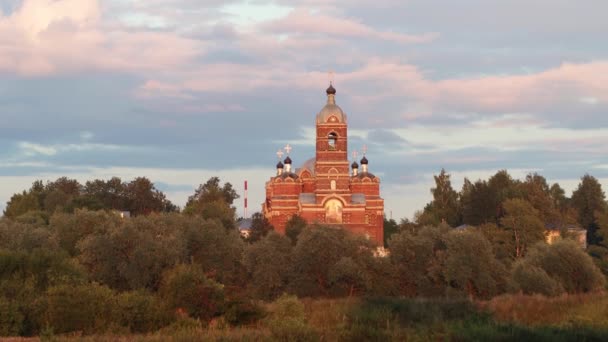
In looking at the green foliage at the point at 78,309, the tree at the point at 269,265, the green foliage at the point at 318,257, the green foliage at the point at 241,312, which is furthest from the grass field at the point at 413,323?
the tree at the point at 269,265

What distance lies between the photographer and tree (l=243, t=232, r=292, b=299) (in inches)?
2685

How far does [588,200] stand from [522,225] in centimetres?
4107

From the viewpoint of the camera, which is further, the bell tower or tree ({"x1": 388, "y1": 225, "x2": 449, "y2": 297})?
the bell tower

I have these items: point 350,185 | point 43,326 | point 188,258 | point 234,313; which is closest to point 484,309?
point 234,313

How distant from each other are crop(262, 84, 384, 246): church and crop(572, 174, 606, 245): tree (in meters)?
32.3

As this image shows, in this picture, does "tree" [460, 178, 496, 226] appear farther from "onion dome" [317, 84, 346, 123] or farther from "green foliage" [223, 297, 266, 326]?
"green foliage" [223, 297, 266, 326]

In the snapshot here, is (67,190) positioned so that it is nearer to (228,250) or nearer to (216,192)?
(216,192)

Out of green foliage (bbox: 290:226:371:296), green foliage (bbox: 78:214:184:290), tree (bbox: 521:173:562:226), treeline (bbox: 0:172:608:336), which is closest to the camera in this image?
green foliage (bbox: 78:214:184:290)

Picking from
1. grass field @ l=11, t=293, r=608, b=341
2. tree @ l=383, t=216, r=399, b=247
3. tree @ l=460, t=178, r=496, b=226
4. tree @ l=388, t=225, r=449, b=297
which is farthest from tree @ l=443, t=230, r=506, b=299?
tree @ l=383, t=216, r=399, b=247

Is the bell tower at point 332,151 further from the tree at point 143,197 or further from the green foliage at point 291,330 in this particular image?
the green foliage at point 291,330

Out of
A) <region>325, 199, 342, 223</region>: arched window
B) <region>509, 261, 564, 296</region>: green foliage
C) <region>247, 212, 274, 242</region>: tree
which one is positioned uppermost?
<region>325, 199, 342, 223</region>: arched window

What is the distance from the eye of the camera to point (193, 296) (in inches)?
1553

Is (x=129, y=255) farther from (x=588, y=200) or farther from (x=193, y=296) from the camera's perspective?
(x=588, y=200)

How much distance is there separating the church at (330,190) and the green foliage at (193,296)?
246ft
